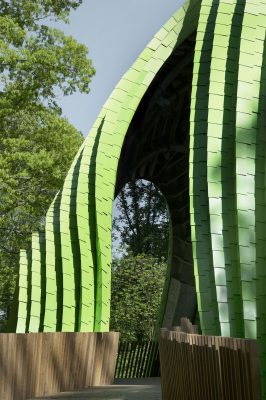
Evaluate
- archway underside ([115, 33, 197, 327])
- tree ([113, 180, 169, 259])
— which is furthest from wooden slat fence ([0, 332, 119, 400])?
tree ([113, 180, 169, 259])

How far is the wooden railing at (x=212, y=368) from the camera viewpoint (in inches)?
268

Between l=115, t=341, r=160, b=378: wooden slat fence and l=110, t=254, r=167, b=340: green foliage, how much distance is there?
557 inches

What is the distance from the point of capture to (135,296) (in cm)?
3809

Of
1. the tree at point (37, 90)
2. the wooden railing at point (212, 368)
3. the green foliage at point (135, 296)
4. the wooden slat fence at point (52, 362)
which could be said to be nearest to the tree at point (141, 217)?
the green foliage at point (135, 296)

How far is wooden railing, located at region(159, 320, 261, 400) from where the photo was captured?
22.4 feet

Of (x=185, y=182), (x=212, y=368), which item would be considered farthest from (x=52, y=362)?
(x=185, y=182)

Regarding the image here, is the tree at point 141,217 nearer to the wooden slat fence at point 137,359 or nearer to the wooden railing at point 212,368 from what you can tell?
the wooden slat fence at point 137,359

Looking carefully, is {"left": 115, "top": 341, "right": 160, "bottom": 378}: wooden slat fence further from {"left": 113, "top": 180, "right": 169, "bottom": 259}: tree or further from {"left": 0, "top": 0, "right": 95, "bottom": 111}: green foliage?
{"left": 113, "top": 180, "right": 169, "bottom": 259}: tree

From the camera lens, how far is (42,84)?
24.7m

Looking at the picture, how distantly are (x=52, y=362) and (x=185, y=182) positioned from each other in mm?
11475

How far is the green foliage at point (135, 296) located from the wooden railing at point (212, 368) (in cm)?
2673

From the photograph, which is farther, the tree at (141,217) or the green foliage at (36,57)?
the tree at (141,217)

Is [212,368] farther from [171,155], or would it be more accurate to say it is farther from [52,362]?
[171,155]

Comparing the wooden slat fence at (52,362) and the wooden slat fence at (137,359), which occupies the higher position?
the wooden slat fence at (137,359)
